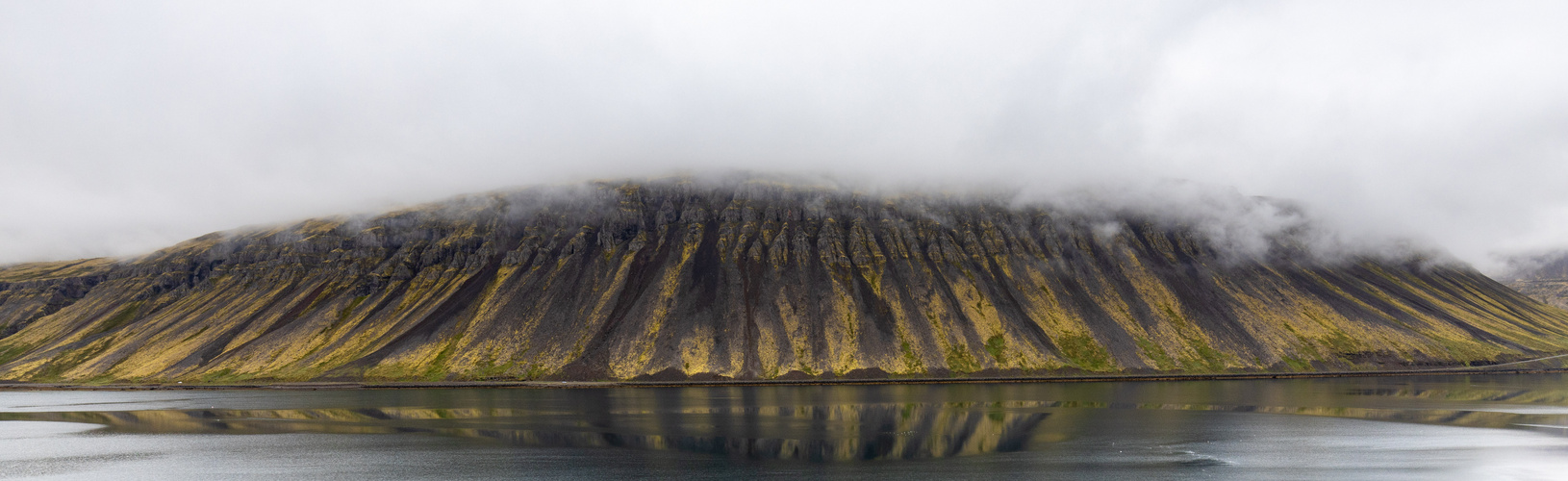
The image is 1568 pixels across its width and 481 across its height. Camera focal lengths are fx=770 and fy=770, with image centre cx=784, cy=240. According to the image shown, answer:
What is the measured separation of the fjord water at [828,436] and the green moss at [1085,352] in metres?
41.7

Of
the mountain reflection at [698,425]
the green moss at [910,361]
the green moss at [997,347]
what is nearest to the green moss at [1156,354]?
the green moss at [997,347]

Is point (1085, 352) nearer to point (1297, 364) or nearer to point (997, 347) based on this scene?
point (997, 347)

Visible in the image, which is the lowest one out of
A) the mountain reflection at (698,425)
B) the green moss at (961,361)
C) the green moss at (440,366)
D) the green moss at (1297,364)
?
the green moss at (1297,364)

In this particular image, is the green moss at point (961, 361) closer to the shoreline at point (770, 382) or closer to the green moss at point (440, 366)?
the shoreline at point (770, 382)

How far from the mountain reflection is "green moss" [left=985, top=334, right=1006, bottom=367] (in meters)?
67.6

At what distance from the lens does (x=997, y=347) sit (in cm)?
16650

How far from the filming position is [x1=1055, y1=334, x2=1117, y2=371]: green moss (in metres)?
160

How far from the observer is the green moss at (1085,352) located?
525ft

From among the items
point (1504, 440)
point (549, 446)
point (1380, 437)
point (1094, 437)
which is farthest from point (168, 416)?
point (1504, 440)

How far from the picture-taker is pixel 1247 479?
159 ft

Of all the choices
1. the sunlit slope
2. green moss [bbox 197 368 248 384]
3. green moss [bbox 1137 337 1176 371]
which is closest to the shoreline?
the sunlit slope

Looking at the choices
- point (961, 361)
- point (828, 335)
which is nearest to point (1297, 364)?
point (961, 361)

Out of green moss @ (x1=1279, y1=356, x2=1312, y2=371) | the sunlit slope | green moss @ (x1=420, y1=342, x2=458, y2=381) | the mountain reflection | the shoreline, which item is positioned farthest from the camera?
the sunlit slope

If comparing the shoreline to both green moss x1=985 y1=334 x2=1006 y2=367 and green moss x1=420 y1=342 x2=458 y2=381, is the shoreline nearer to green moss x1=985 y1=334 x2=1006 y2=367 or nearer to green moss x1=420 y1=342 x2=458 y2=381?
green moss x1=420 y1=342 x2=458 y2=381
